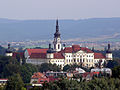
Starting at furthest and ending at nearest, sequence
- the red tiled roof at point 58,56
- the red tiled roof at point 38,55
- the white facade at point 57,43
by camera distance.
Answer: the white facade at point 57,43
the red tiled roof at point 38,55
the red tiled roof at point 58,56

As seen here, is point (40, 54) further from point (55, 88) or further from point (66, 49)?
point (55, 88)

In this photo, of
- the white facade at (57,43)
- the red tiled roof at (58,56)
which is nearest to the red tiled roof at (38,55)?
the red tiled roof at (58,56)

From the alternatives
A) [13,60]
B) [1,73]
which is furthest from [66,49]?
[1,73]

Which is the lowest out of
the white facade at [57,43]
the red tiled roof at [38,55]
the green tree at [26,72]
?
the red tiled roof at [38,55]

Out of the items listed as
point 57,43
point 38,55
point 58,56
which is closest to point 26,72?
point 58,56

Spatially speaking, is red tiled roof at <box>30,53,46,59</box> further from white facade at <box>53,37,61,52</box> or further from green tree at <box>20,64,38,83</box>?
green tree at <box>20,64,38,83</box>

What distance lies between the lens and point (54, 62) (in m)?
134

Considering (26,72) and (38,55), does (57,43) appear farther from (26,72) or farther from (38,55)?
(26,72)

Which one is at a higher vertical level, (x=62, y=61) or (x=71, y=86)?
(x=71, y=86)

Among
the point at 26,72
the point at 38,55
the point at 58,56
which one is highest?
the point at 26,72

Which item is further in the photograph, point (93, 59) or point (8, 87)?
point (93, 59)

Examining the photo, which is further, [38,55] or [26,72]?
[38,55]

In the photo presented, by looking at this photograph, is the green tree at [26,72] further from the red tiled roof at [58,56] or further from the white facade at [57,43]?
the white facade at [57,43]

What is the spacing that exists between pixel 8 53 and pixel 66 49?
1118cm
